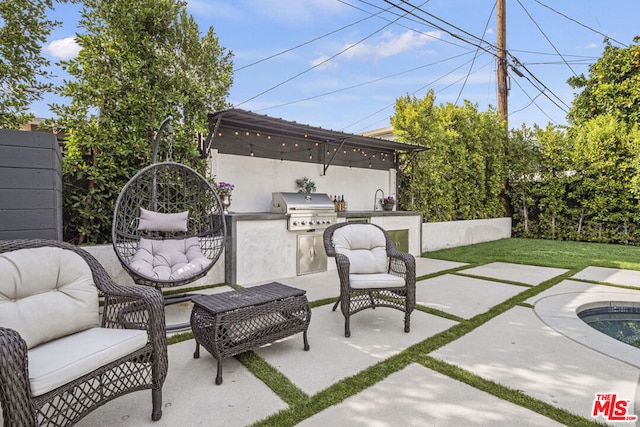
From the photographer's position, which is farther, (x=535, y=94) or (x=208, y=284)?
(x=535, y=94)

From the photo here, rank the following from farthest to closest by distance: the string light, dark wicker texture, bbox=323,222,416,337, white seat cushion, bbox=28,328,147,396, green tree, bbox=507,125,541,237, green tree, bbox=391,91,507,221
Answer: green tree, bbox=507,125,541,237
green tree, bbox=391,91,507,221
the string light
dark wicker texture, bbox=323,222,416,337
white seat cushion, bbox=28,328,147,396

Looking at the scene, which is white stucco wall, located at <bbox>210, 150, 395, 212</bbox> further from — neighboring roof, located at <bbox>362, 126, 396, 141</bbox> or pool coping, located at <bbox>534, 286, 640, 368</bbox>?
neighboring roof, located at <bbox>362, 126, 396, 141</bbox>

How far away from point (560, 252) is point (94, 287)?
28.5 ft

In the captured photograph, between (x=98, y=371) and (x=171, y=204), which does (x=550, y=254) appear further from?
(x=98, y=371)

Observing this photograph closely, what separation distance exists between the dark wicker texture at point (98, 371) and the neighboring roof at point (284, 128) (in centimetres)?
314

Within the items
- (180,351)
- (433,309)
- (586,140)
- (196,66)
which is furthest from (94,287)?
(586,140)

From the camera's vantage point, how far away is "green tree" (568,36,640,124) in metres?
9.05

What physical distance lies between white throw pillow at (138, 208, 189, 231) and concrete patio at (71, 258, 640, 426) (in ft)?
Result: 3.13

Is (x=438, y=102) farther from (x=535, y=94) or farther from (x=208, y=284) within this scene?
(x=208, y=284)

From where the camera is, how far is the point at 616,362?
235cm

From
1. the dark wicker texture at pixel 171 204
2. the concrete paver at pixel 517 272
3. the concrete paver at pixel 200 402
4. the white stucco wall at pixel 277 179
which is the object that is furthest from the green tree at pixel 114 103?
the concrete paver at pixel 517 272

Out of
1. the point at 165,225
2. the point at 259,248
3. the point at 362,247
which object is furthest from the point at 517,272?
the point at 165,225

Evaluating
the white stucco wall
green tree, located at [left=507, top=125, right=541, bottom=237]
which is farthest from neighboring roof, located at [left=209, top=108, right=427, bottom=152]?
green tree, located at [left=507, top=125, right=541, bottom=237]

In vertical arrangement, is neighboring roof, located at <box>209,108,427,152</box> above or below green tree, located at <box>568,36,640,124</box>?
below
